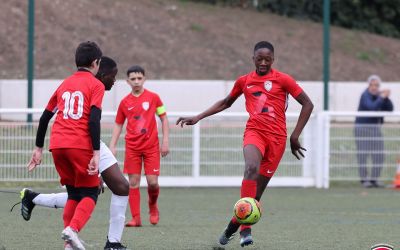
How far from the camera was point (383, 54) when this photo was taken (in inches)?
1490

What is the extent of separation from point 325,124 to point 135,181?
642 cm

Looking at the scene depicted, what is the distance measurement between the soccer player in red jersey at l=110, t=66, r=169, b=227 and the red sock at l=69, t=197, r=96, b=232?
3.29 metres

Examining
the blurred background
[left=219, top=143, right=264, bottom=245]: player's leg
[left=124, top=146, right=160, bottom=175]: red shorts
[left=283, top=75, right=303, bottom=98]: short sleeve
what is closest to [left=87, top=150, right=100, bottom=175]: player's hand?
the blurred background

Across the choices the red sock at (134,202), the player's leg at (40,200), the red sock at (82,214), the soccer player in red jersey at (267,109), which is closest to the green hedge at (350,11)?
the red sock at (134,202)

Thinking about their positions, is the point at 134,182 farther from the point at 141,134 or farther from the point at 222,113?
the point at 222,113

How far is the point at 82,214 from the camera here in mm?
8289

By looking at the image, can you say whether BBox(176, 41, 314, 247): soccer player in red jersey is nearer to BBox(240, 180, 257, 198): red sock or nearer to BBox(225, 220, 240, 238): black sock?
BBox(240, 180, 257, 198): red sock

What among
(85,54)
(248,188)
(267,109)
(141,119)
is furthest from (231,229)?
(141,119)

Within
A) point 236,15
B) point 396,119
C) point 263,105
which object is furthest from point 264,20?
point 263,105

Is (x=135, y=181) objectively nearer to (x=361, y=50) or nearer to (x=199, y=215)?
(x=199, y=215)

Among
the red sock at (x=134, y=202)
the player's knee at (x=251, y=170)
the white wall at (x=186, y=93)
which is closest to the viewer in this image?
the player's knee at (x=251, y=170)

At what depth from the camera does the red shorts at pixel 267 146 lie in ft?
31.3

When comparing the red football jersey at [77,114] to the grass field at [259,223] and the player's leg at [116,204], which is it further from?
the grass field at [259,223]

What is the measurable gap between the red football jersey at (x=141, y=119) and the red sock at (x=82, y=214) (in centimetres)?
347
